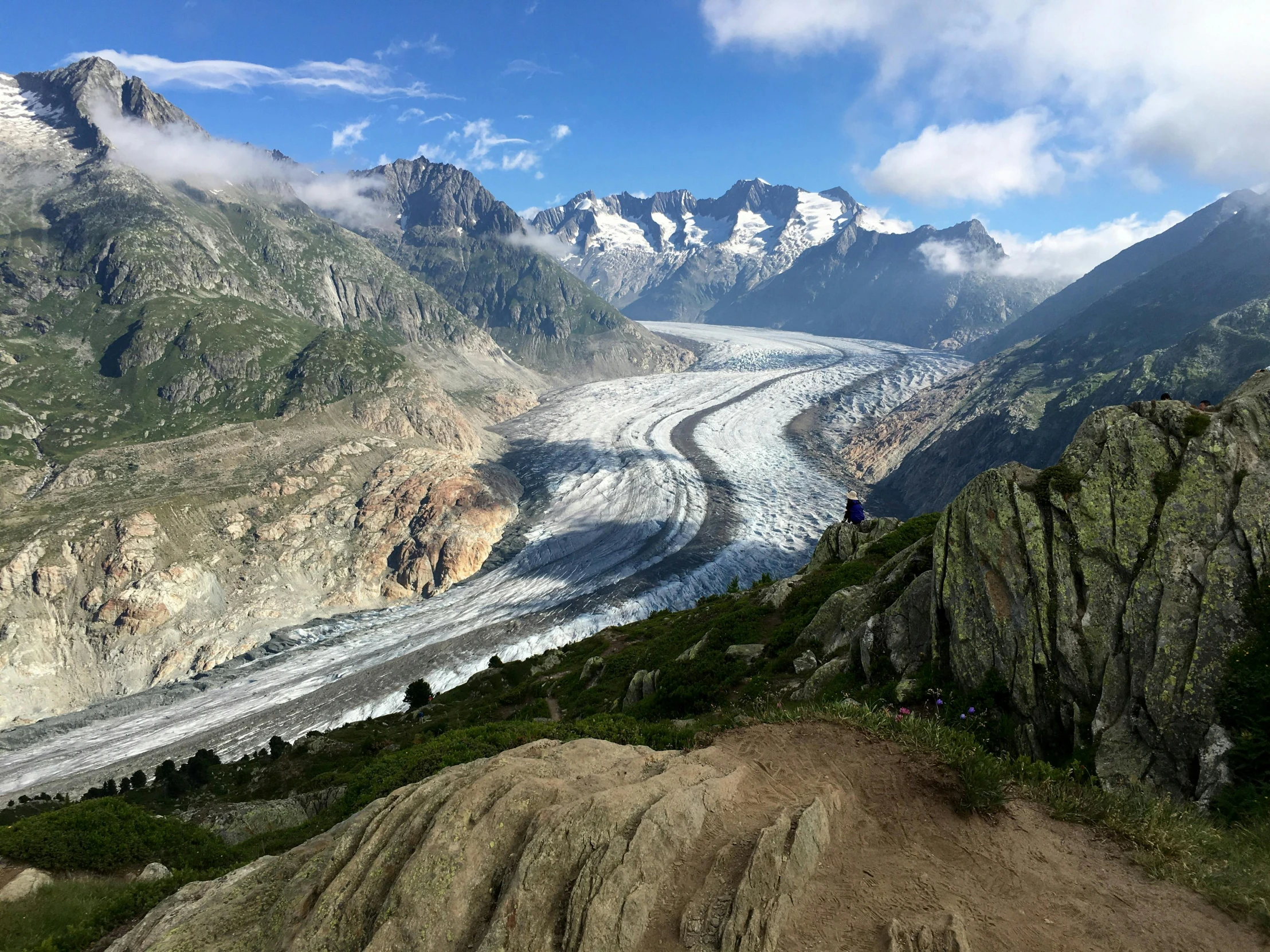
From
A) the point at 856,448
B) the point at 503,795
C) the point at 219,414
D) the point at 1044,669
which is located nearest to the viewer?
the point at 503,795

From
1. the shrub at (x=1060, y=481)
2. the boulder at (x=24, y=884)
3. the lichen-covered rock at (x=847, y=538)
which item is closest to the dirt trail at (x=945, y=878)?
the shrub at (x=1060, y=481)

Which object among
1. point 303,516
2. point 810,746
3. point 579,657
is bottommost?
point 579,657

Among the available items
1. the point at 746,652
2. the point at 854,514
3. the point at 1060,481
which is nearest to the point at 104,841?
the point at 746,652

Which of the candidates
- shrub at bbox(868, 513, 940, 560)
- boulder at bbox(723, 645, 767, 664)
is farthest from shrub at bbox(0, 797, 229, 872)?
shrub at bbox(868, 513, 940, 560)

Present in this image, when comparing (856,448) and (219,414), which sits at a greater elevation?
(219,414)

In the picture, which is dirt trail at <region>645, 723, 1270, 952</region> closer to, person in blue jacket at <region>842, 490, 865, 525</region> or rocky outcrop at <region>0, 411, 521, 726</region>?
person in blue jacket at <region>842, 490, 865, 525</region>

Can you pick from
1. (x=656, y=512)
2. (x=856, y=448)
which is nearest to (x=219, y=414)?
(x=656, y=512)

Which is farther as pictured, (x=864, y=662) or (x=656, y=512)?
(x=656, y=512)

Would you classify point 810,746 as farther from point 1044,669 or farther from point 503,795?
point 1044,669
